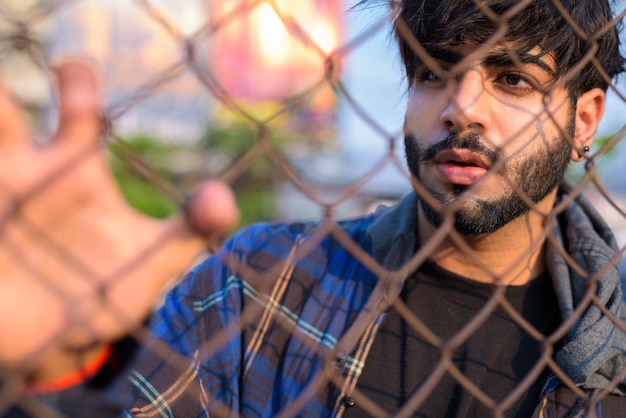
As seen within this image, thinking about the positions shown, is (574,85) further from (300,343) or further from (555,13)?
(300,343)

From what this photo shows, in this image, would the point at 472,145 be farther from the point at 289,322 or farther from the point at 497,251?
the point at 289,322

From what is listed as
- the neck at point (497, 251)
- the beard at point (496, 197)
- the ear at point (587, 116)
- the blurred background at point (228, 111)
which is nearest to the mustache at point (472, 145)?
the beard at point (496, 197)

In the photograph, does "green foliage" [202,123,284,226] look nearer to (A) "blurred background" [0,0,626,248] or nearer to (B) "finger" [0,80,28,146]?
(A) "blurred background" [0,0,626,248]

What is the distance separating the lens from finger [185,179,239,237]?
676 mm

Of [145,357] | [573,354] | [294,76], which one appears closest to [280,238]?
[145,357]

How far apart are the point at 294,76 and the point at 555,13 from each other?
10361 mm

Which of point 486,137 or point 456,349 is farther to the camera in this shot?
point 456,349

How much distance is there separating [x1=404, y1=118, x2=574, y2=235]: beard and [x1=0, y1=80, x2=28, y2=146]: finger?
999mm

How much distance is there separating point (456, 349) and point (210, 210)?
102 centimetres

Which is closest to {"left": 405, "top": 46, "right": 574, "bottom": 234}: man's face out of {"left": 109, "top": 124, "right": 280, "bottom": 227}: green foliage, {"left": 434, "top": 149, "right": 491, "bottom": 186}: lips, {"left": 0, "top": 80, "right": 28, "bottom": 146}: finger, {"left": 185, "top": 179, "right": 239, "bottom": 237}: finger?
{"left": 434, "top": 149, "right": 491, "bottom": 186}: lips

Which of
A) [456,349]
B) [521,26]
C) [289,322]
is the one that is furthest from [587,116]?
[289,322]

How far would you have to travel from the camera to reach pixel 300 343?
151 centimetres

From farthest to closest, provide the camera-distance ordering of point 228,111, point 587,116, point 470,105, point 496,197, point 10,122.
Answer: point 228,111 → point 587,116 → point 496,197 → point 470,105 → point 10,122

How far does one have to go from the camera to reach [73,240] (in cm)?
69
